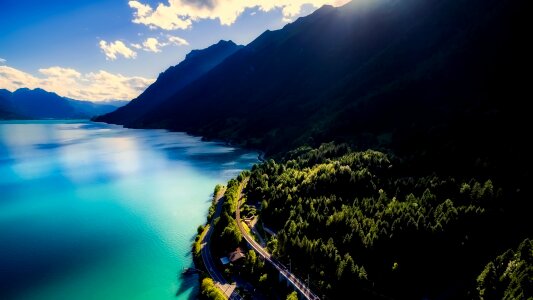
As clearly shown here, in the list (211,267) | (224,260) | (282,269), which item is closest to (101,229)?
(211,267)

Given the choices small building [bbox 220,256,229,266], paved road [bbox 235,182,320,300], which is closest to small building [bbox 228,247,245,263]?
small building [bbox 220,256,229,266]

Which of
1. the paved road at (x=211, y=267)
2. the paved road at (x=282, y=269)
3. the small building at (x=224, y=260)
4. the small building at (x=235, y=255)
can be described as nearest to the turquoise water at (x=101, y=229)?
the paved road at (x=211, y=267)

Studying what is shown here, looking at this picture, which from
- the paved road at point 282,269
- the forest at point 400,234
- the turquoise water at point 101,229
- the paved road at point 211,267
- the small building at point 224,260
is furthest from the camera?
the turquoise water at point 101,229

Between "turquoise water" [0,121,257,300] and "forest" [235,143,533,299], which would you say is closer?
"forest" [235,143,533,299]

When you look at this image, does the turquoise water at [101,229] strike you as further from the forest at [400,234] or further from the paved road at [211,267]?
the forest at [400,234]

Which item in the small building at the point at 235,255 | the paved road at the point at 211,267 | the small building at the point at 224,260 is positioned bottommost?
the paved road at the point at 211,267

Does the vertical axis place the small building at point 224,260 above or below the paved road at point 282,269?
above

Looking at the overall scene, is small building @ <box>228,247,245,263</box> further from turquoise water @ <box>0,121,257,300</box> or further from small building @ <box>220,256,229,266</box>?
turquoise water @ <box>0,121,257,300</box>

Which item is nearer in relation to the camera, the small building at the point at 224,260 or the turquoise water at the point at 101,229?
the small building at the point at 224,260
